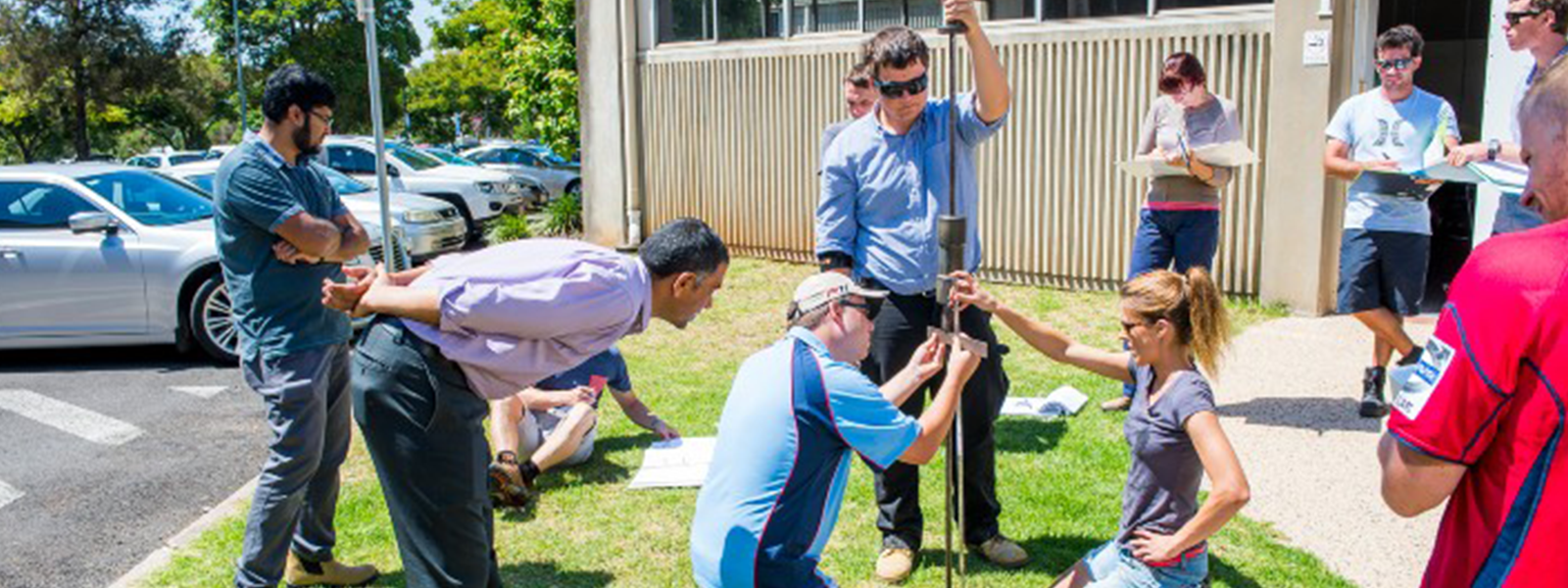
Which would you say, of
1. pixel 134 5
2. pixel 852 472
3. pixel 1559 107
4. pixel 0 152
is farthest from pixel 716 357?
pixel 0 152

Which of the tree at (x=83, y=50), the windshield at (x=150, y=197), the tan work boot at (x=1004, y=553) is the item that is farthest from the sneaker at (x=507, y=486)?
the tree at (x=83, y=50)

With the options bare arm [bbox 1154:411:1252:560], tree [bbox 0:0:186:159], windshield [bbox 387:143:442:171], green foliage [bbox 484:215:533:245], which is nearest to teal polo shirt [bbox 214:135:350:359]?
bare arm [bbox 1154:411:1252:560]

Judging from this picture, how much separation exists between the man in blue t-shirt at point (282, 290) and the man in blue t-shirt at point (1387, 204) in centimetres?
498

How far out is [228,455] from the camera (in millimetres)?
6848

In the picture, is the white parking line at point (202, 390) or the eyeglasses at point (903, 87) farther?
the white parking line at point (202, 390)

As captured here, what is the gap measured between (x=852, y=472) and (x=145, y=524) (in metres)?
3.27

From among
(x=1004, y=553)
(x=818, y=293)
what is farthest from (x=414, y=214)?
(x=818, y=293)

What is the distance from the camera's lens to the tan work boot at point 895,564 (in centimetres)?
459

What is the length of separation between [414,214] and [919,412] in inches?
437

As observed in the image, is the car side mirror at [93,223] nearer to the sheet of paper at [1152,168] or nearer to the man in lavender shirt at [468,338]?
the man in lavender shirt at [468,338]

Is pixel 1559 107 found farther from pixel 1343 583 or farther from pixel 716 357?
pixel 716 357

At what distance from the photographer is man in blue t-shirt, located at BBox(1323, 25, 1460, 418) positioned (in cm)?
634

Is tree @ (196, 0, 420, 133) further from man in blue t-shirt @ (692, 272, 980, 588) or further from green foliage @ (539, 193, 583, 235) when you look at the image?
man in blue t-shirt @ (692, 272, 980, 588)

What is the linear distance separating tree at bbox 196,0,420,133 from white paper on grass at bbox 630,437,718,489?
119 ft
